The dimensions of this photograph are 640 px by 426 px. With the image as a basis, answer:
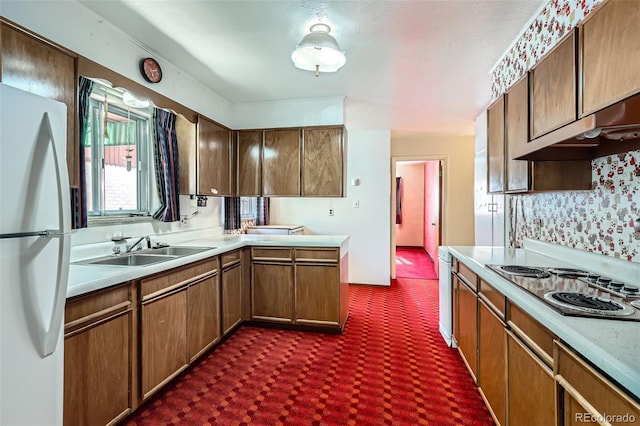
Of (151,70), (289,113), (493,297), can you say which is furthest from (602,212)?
(151,70)

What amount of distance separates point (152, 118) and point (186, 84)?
521 mm

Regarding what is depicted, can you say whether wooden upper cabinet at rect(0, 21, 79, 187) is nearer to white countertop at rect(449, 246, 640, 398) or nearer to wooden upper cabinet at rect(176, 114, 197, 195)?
wooden upper cabinet at rect(176, 114, 197, 195)

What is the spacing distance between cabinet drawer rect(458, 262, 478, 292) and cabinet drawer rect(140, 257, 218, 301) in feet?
6.63

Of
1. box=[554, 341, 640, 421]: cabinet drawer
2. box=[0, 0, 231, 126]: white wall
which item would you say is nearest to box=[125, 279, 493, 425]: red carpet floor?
box=[554, 341, 640, 421]: cabinet drawer

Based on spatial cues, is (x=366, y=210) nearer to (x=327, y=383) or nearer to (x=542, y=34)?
(x=327, y=383)

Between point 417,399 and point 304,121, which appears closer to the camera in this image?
point 417,399

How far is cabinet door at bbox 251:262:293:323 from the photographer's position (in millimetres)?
3094

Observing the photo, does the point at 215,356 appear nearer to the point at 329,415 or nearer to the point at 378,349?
the point at 329,415

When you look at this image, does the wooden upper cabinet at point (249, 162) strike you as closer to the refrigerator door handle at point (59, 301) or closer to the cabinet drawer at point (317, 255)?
the cabinet drawer at point (317, 255)

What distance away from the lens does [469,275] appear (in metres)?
2.15

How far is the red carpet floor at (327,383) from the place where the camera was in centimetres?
184

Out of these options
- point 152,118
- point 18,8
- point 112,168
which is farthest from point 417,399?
point 18,8

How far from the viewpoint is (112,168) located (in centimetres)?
250

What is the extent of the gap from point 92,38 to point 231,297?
2270mm
